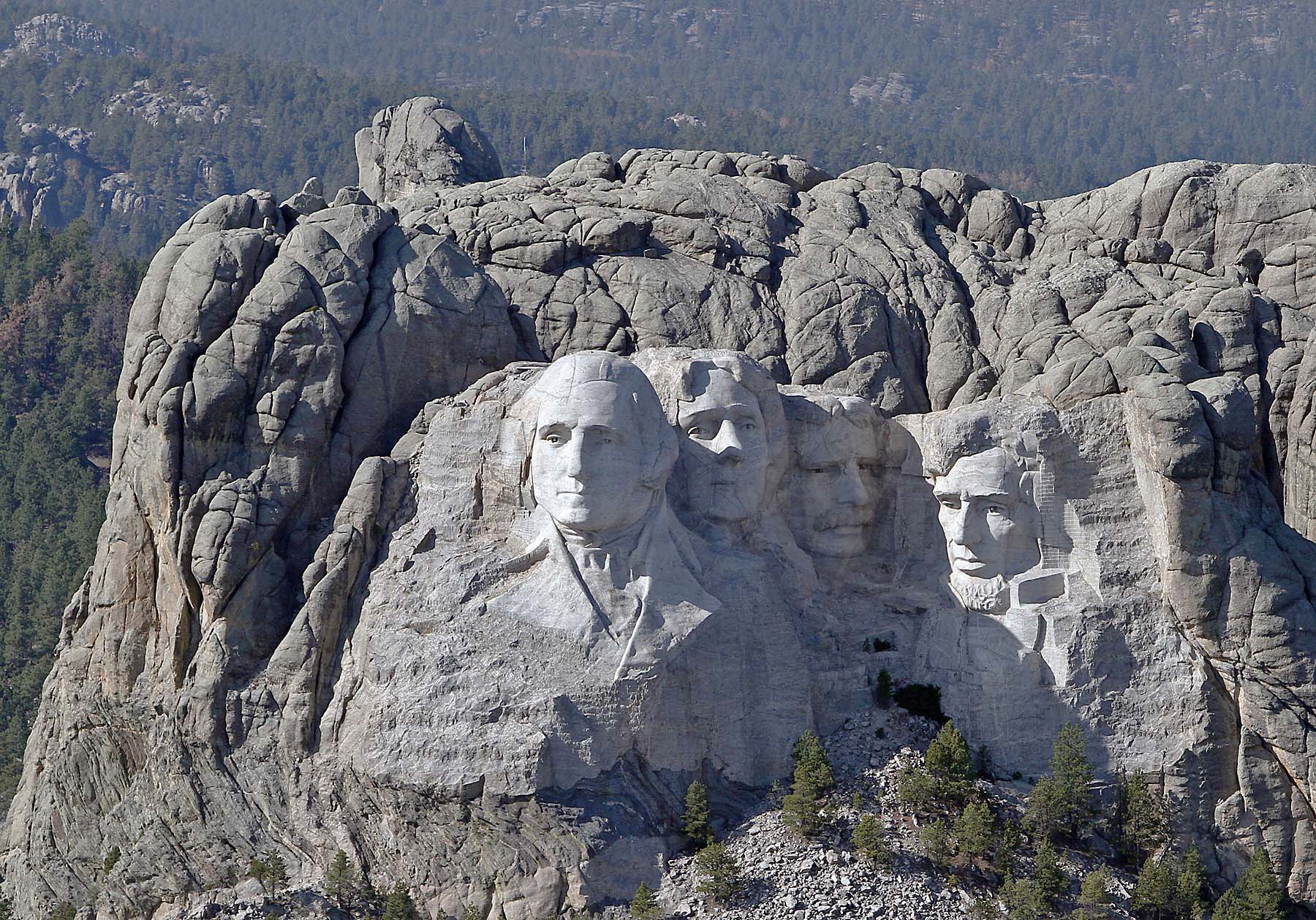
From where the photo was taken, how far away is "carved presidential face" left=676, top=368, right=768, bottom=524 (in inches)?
1809

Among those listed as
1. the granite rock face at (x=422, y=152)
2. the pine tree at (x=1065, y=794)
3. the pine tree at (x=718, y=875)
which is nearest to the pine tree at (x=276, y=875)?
the pine tree at (x=718, y=875)

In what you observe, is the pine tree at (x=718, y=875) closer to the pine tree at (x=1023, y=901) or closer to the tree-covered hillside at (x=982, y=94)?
the pine tree at (x=1023, y=901)

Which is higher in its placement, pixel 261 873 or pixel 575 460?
pixel 575 460

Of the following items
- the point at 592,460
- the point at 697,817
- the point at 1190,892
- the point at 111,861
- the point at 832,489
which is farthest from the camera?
the point at 832,489

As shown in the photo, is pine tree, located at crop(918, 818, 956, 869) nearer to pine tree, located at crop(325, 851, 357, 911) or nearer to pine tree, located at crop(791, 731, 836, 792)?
pine tree, located at crop(791, 731, 836, 792)

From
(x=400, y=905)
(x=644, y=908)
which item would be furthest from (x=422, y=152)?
(x=644, y=908)

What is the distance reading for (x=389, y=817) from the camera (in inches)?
1735

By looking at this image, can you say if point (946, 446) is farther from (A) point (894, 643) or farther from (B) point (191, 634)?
(B) point (191, 634)

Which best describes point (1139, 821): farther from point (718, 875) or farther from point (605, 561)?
point (605, 561)

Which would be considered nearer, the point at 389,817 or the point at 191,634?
the point at 389,817

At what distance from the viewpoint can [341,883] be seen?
4341 centimetres

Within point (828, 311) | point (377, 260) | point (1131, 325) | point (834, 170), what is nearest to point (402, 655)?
point (377, 260)

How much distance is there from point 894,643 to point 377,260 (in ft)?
48.5

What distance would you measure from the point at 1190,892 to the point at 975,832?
465 cm
